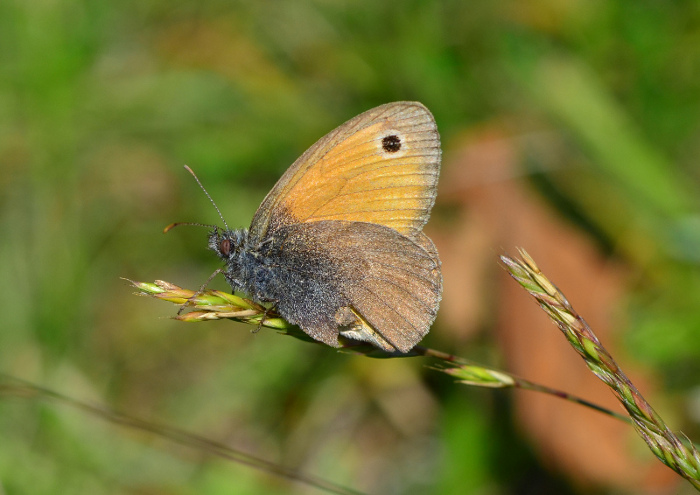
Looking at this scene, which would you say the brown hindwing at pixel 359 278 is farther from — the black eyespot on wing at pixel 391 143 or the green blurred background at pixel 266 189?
the green blurred background at pixel 266 189

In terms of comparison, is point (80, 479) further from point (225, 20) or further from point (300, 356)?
point (225, 20)

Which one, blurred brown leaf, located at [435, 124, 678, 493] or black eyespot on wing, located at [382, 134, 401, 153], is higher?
black eyespot on wing, located at [382, 134, 401, 153]

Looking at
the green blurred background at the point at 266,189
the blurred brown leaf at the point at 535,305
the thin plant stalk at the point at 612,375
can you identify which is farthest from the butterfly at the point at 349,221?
the green blurred background at the point at 266,189

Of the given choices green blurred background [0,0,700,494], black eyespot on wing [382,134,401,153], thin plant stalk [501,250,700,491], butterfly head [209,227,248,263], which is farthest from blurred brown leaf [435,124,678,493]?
butterfly head [209,227,248,263]

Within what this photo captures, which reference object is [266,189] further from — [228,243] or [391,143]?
[391,143]

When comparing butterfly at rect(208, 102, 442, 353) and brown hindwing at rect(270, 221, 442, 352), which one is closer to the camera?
brown hindwing at rect(270, 221, 442, 352)

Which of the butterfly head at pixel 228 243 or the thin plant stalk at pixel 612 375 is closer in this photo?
the thin plant stalk at pixel 612 375

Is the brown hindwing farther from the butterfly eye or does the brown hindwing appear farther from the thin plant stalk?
the thin plant stalk

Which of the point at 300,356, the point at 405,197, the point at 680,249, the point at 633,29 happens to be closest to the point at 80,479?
the point at 300,356

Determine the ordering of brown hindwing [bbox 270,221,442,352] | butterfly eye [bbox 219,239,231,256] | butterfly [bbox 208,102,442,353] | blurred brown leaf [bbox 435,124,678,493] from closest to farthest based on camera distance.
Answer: brown hindwing [bbox 270,221,442,352]
butterfly [bbox 208,102,442,353]
butterfly eye [bbox 219,239,231,256]
blurred brown leaf [bbox 435,124,678,493]
